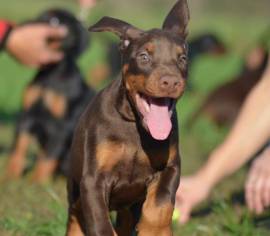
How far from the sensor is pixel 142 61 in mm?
3215

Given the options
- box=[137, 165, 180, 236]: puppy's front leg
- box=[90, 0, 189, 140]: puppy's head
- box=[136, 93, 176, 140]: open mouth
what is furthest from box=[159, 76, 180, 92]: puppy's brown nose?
box=[137, 165, 180, 236]: puppy's front leg

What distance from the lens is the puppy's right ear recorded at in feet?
10.9

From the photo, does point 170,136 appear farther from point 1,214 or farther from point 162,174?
point 1,214

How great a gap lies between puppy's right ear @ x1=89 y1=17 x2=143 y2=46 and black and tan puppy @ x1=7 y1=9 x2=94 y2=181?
306 centimetres

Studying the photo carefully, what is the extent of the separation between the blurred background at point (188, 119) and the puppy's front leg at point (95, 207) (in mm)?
999

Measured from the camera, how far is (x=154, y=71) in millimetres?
3162

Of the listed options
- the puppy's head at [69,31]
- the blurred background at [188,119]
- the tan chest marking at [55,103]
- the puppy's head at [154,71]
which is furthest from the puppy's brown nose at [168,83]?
the puppy's head at [69,31]

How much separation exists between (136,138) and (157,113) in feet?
0.71

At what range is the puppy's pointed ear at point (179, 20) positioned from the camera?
11.2 feet

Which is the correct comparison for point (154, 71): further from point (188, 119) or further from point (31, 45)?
point (188, 119)

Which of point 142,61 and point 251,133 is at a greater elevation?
point 142,61

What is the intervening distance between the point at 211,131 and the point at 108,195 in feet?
19.7

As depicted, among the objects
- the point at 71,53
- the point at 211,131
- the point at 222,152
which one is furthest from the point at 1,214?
the point at 211,131

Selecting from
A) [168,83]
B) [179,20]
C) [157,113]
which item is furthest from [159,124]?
[179,20]
